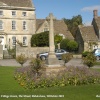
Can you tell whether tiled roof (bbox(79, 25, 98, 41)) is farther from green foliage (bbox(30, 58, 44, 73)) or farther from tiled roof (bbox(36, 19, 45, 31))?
green foliage (bbox(30, 58, 44, 73))

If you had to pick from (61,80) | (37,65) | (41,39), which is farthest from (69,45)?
(61,80)

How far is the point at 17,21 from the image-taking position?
201ft

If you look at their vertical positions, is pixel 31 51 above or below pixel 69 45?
below

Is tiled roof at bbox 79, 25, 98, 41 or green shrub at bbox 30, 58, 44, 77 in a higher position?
tiled roof at bbox 79, 25, 98, 41

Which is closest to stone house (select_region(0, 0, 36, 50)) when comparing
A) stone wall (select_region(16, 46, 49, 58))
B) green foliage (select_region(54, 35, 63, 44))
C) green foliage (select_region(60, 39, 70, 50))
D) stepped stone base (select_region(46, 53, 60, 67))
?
green foliage (select_region(54, 35, 63, 44))

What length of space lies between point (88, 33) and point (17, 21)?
15.3 meters

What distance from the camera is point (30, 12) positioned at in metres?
61.7

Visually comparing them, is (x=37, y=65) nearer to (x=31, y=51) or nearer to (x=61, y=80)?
(x=61, y=80)

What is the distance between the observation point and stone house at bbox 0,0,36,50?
60062mm

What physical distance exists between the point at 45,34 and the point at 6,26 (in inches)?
391

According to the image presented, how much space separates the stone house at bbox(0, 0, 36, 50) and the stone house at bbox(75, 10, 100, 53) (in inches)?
403

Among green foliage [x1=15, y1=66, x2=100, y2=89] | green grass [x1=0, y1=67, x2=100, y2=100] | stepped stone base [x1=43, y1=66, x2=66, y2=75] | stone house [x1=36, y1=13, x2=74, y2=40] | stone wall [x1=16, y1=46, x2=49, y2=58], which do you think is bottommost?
green grass [x1=0, y1=67, x2=100, y2=100]

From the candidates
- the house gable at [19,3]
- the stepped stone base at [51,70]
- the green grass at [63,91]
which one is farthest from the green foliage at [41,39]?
the green grass at [63,91]

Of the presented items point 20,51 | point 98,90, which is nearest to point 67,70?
point 98,90
